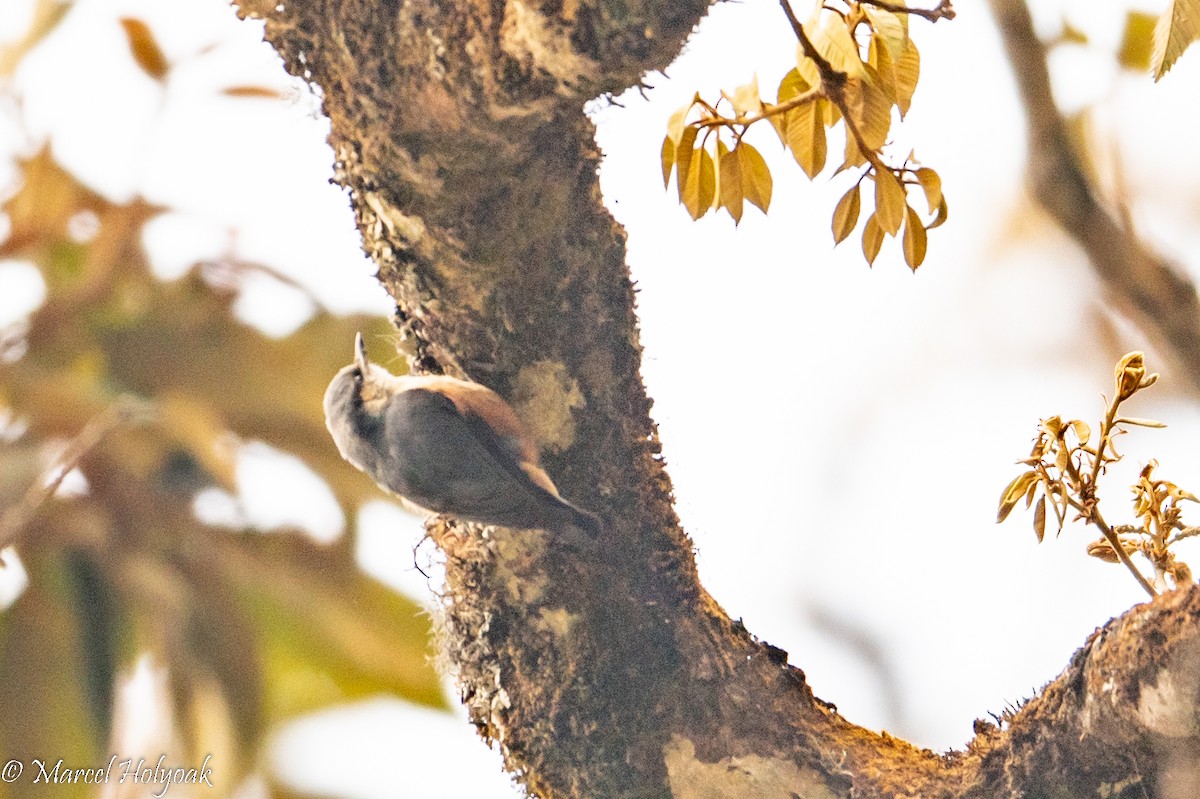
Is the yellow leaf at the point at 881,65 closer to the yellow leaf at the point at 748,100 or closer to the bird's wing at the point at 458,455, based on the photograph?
the yellow leaf at the point at 748,100

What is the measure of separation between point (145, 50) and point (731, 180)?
249 cm

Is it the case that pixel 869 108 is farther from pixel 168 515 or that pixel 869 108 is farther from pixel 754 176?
pixel 168 515

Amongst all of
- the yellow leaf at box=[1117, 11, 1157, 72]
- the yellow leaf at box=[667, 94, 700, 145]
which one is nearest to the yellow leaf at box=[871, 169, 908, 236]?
the yellow leaf at box=[667, 94, 700, 145]

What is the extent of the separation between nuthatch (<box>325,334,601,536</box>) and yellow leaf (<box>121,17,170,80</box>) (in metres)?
1.98

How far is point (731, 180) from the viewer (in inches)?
48.0

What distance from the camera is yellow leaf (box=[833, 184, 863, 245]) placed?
1225 millimetres

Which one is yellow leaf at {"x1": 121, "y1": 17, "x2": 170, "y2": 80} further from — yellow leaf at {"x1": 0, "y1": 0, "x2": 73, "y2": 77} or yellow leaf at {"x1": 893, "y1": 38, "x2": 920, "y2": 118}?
yellow leaf at {"x1": 893, "y1": 38, "x2": 920, "y2": 118}

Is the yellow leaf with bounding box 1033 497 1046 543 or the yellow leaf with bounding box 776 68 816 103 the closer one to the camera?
the yellow leaf with bounding box 1033 497 1046 543

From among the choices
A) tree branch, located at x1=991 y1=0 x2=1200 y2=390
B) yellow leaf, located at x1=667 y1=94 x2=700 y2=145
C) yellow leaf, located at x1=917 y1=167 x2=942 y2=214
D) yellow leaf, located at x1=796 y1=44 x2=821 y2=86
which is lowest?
yellow leaf, located at x1=667 y1=94 x2=700 y2=145

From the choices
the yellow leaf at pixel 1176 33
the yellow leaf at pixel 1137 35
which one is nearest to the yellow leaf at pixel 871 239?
the yellow leaf at pixel 1176 33

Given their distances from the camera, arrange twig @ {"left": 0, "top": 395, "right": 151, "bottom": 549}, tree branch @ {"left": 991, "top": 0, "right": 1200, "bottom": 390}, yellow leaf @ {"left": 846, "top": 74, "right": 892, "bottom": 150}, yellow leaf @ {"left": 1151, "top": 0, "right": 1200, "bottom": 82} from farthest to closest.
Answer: twig @ {"left": 0, "top": 395, "right": 151, "bottom": 549}
tree branch @ {"left": 991, "top": 0, "right": 1200, "bottom": 390}
yellow leaf @ {"left": 846, "top": 74, "right": 892, "bottom": 150}
yellow leaf @ {"left": 1151, "top": 0, "right": 1200, "bottom": 82}

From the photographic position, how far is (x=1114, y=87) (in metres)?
2.18

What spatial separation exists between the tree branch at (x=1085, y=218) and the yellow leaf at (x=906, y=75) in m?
0.84

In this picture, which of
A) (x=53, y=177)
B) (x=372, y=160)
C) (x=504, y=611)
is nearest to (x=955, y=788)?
(x=504, y=611)
